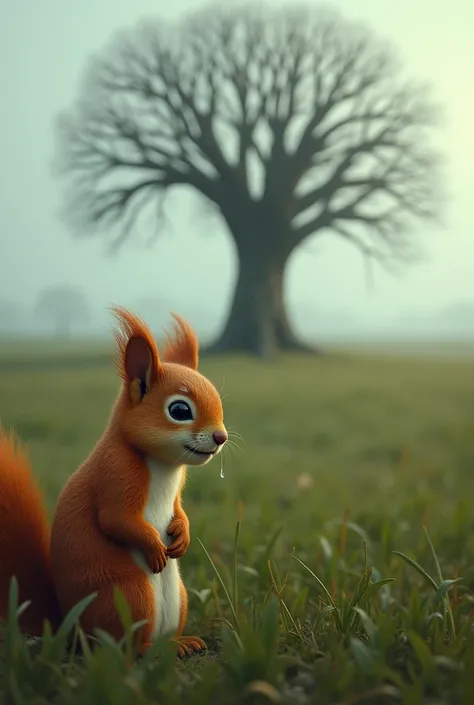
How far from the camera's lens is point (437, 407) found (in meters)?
2.97

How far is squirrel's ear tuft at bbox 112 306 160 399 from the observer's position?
0.64 meters

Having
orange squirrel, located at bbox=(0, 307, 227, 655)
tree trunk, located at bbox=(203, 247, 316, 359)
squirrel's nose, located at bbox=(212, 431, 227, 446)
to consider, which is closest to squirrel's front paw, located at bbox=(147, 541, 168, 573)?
orange squirrel, located at bbox=(0, 307, 227, 655)

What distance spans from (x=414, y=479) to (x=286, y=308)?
299cm

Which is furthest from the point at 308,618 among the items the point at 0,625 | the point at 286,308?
the point at 286,308

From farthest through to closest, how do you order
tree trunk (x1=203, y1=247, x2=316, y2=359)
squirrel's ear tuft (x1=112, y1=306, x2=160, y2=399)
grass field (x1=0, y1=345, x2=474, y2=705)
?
tree trunk (x1=203, y1=247, x2=316, y2=359) < squirrel's ear tuft (x1=112, y1=306, x2=160, y2=399) < grass field (x1=0, y1=345, x2=474, y2=705)

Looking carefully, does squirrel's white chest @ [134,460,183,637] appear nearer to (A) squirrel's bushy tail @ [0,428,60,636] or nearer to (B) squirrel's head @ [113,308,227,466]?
(B) squirrel's head @ [113,308,227,466]

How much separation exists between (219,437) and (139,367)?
0.32 feet

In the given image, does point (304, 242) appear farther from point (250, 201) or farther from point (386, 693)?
point (386, 693)

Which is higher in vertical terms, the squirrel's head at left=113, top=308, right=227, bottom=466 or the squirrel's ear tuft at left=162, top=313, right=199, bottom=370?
the squirrel's ear tuft at left=162, top=313, right=199, bottom=370

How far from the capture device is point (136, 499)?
24.9 inches

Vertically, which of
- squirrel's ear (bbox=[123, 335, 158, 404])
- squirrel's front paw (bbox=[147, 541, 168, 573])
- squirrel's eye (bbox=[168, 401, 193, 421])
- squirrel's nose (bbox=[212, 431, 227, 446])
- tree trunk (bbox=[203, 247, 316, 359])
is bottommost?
tree trunk (bbox=[203, 247, 316, 359])

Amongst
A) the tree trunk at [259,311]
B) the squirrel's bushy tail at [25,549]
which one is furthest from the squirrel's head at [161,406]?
the tree trunk at [259,311]

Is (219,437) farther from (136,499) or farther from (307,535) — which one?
(307,535)

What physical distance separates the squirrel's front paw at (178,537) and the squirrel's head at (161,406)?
0.07 metres
